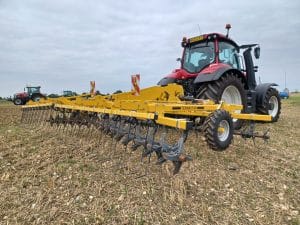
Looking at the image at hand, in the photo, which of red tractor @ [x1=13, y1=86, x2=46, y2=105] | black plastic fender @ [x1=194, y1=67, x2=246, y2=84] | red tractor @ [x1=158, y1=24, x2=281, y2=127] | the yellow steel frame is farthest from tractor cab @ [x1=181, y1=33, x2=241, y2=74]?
red tractor @ [x1=13, y1=86, x2=46, y2=105]

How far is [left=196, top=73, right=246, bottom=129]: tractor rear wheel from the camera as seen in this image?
5.48m

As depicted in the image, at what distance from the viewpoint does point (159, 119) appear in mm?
3277

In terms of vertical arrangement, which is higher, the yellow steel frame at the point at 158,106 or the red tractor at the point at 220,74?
the red tractor at the point at 220,74

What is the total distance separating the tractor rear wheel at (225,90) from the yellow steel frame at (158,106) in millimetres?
545

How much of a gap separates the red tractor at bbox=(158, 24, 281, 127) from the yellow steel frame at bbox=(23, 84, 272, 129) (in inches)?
27.8

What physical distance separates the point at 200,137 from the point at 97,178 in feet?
8.62

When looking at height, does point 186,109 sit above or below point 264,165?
above

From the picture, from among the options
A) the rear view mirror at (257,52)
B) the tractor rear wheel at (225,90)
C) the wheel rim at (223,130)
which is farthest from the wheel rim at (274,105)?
the wheel rim at (223,130)

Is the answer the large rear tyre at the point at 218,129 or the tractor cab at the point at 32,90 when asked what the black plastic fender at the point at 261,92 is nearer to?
the large rear tyre at the point at 218,129

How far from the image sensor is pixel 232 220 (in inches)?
115

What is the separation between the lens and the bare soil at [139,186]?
2.95m

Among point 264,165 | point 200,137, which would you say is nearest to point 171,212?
point 264,165

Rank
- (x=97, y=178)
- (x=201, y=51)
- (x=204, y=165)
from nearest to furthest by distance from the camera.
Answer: (x=97, y=178) → (x=204, y=165) → (x=201, y=51)

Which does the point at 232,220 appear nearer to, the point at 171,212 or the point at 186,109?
the point at 171,212
